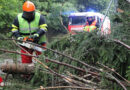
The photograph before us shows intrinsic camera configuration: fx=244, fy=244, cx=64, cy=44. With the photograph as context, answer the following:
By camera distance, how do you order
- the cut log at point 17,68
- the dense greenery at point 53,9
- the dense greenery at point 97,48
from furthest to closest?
1. the dense greenery at point 53,9
2. the cut log at point 17,68
3. the dense greenery at point 97,48

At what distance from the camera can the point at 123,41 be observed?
3.48m

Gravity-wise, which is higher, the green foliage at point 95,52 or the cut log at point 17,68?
the green foliage at point 95,52

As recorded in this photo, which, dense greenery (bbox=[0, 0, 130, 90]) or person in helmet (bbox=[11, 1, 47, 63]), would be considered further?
person in helmet (bbox=[11, 1, 47, 63])

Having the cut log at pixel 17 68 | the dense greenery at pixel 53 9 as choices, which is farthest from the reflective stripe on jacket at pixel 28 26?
the cut log at pixel 17 68

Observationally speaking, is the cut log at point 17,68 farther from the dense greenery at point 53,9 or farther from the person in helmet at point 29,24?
the person in helmet at point 29,24

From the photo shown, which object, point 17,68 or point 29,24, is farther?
point 29,24

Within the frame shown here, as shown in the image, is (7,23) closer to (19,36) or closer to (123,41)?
(19,36)

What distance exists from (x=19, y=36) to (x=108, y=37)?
91.2 inches

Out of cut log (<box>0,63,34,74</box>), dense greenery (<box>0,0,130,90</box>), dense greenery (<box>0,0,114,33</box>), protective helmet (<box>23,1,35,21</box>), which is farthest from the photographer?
dense greenery (<box>0,0,114,33</box>)

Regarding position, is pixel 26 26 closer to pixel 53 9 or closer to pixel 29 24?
pixel 29 24

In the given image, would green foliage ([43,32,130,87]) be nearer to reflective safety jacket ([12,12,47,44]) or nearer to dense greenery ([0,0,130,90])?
dense greenery ([0,0,130,90])

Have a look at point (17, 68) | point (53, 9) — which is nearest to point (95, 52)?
point (17, 68)

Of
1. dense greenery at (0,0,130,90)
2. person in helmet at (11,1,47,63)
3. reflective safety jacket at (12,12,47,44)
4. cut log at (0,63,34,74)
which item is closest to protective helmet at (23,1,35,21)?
person in helmet at (11,1,47,63)

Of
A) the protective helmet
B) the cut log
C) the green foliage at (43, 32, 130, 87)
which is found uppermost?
the protective helmet
